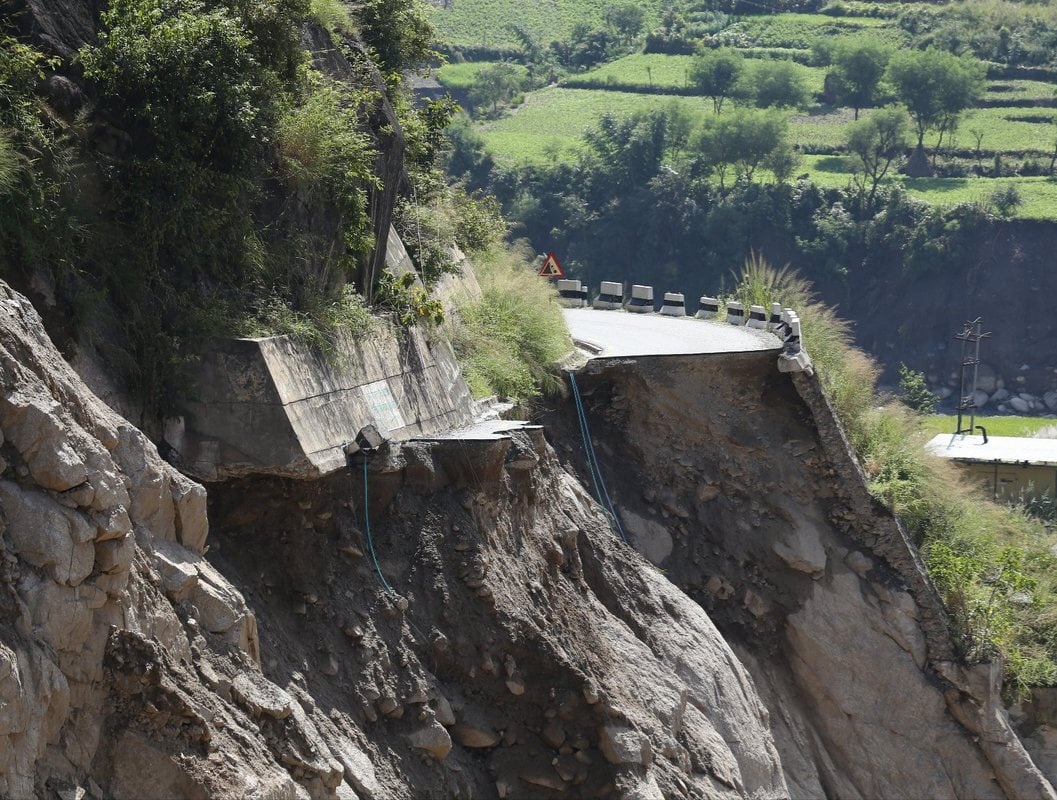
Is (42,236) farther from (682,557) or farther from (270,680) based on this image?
(682,557)

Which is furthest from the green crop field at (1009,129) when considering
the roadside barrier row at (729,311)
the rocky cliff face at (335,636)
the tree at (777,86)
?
the rocky cliff face at (335,636)

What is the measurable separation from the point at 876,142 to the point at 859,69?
1114 cm

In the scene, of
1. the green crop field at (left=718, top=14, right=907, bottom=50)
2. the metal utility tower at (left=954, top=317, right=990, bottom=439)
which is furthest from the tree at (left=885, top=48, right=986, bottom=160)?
the metal utility tower at (left=954, top=317, right=990, bottom=439)

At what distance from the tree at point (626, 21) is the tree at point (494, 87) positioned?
15.2m

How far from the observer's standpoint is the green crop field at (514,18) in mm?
115125

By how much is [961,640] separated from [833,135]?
80.1 meters

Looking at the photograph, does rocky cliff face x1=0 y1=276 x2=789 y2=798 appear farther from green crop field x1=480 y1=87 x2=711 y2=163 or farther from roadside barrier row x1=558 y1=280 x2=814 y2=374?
green crop field x1=480 y1=87 x2=711 y2=163

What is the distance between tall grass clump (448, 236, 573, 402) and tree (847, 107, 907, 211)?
7211 centimetres

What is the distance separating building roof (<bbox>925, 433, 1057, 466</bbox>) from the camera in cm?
3494

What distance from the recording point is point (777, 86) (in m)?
99.8

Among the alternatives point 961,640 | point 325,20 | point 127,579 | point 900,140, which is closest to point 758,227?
point 900,140

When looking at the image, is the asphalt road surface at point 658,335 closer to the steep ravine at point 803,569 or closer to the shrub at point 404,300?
the steep ravine at point 803,569

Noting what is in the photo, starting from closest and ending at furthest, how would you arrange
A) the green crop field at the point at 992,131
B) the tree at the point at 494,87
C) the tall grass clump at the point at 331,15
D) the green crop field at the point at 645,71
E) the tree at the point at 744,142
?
the tall grass clump at the point at 331,15 < the tree at the point at 744,142 < the green crop field at the point at 992,131 < the tree at the point at 494,87 < the green crop field at the point at 645,71

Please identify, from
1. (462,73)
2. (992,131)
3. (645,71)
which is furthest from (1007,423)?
(462,73)
